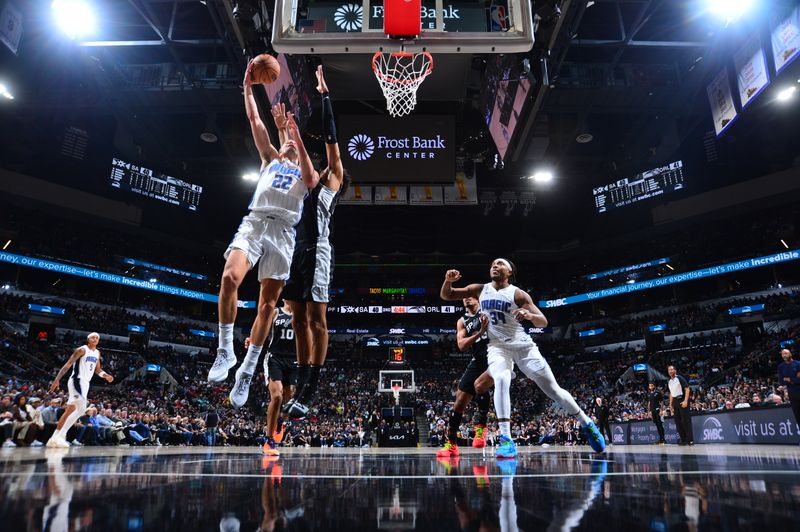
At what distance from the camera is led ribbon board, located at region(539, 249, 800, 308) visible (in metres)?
24.5

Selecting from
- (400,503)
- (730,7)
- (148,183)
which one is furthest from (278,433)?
(148,183)

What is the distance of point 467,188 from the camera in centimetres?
1709

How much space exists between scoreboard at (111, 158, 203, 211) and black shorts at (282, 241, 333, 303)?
17.8 metres

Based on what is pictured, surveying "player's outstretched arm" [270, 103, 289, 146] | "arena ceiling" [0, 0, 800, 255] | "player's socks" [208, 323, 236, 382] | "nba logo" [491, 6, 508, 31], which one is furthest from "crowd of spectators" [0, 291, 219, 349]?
"nba logo" [491, 6, 508, 31]

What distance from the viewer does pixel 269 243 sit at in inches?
154

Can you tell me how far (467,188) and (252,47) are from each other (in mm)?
9289

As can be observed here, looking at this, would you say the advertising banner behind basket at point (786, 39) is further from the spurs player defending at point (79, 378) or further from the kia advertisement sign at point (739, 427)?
the spurs player defending at point (79, 378)

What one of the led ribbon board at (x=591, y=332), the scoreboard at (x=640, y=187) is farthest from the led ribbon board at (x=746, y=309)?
the scoreboard at (x=640, y=187)

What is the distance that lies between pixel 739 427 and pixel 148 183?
20.8 m

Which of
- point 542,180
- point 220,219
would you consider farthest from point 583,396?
point 220,219

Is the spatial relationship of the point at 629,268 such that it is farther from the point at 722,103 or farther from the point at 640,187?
the point at 722,103

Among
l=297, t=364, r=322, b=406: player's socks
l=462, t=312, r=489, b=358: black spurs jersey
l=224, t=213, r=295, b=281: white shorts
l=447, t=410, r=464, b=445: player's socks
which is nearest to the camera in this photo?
l=224, t=213, r=295, b=281: white shorts

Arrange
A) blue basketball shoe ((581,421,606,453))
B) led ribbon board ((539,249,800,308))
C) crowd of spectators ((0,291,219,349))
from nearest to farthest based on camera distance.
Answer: blue basketball shoe ((581,421,606,453)), crowd of spectators ((0,291,219,349)), led ribbon board ((539,249,800,308))

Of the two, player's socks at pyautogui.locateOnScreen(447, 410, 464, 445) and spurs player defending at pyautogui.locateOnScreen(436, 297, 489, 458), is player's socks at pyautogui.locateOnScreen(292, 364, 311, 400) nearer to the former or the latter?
spurs player defending at pyautogui.locateOnScreen(436, 297, 489, 458)
